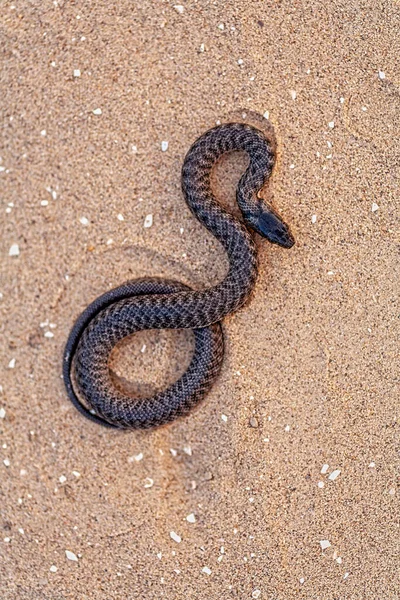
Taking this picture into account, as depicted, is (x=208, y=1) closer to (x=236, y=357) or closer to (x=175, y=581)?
(x=236, y=357)

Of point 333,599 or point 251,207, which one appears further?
point 333,599

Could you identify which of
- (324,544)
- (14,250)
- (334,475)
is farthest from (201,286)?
(324,544)

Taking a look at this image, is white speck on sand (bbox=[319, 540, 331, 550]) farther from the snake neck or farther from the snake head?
the snake head

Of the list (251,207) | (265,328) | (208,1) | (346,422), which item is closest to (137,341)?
(265,328)

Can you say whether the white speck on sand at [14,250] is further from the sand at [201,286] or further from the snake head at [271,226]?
the snake head at [271,226]

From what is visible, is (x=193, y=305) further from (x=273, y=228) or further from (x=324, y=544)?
(x=324, y=544)

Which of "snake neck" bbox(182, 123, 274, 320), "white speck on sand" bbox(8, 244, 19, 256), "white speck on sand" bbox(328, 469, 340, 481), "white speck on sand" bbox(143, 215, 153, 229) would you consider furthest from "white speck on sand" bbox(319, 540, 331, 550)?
"white speck on sand" bbox(8, 244, 19, 256)
